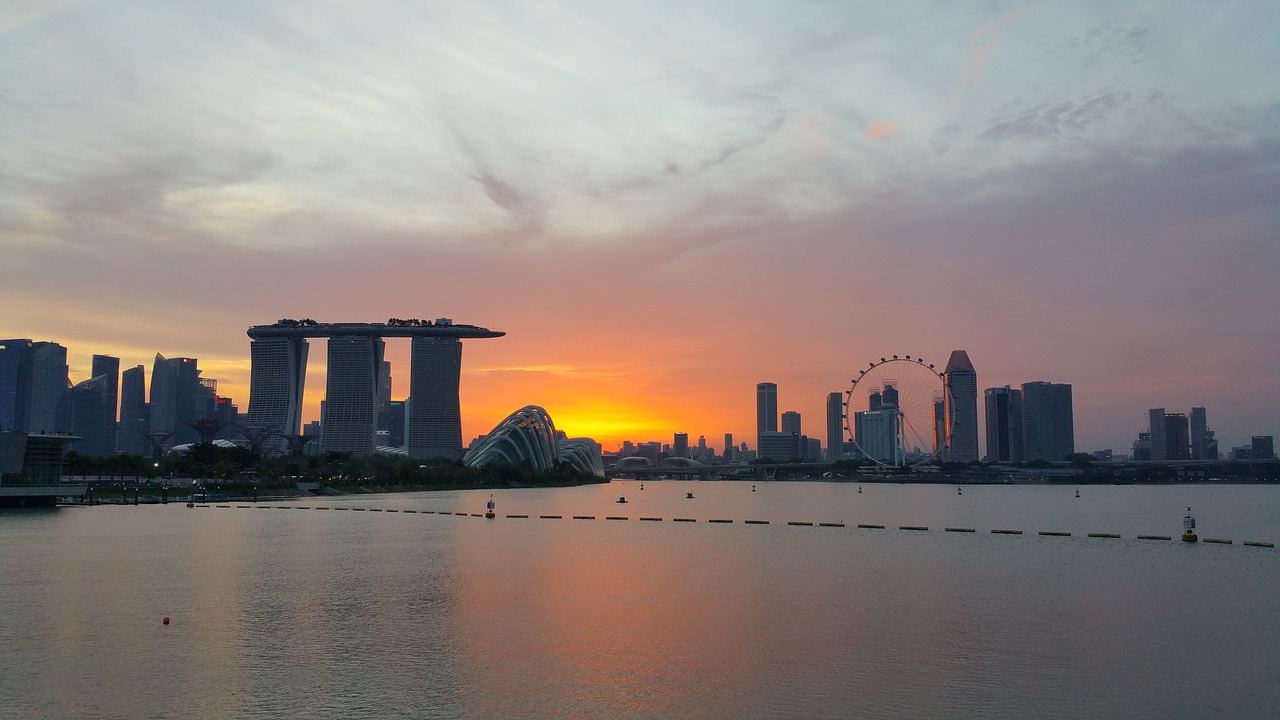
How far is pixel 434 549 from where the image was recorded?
2640 inches

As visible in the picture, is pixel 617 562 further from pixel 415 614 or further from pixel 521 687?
pixel 521 687

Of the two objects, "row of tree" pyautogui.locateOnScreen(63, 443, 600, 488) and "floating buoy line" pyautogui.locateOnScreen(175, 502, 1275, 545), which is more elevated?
"row of tree" pyautogui.locateOnScreen(63, 443, 600, 488)

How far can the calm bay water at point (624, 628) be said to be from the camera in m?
27.1

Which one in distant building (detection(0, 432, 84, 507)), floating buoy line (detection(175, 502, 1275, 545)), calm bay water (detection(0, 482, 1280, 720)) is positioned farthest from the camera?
distant building (detection(0, 432, 84, 507))

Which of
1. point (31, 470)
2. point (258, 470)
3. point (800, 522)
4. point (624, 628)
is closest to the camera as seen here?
point (624, 628)

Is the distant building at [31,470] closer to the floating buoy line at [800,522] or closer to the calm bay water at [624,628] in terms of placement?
the floating buoy line at [800,522]

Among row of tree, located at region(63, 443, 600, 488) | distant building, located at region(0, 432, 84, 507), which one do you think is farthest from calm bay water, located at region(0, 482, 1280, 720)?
row of tree, located at region(63, 443, 600, 488)

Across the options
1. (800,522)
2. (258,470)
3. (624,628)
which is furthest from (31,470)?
(624,628)

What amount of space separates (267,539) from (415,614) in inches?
1421

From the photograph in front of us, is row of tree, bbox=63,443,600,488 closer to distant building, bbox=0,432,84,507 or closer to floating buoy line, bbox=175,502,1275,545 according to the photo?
floating buoy line, bbox=175,502,1275,545

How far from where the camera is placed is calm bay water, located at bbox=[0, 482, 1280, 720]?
2711 cm

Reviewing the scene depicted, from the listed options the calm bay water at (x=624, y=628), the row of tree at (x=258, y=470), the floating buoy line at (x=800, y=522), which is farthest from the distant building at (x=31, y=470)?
the row of tree at (x=258, y=470)

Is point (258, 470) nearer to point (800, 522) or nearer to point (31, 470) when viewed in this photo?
point (31, 470)

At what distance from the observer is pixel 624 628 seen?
37906mm
